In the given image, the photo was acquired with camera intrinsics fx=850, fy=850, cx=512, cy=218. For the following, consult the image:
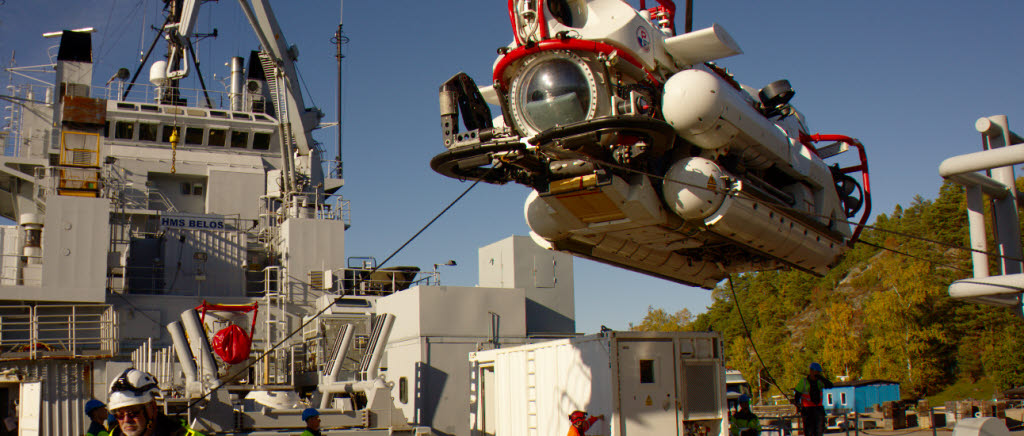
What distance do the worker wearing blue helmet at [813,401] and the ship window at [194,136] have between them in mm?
24438

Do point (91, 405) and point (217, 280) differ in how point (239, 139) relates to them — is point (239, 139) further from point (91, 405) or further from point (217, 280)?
point (91, 405)

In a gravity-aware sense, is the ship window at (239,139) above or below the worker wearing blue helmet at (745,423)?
above

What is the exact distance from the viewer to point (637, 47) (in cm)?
1034

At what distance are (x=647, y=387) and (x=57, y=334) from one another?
17.7 meters

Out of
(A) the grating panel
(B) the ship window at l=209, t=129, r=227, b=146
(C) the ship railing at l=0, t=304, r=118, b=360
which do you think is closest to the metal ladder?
(A) the grating panel

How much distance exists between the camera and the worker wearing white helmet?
4805mm

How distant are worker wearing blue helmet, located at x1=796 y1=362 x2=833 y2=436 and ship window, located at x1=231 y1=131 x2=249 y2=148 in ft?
78.6

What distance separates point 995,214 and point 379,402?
34.4ft

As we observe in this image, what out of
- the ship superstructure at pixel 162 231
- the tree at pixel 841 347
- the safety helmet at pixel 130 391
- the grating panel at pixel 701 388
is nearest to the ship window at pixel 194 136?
the ship superstructure at pixel 162 231

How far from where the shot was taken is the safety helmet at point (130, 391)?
15.8ft

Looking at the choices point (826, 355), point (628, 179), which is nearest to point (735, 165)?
point (628, 179)

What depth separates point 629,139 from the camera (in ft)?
33.3

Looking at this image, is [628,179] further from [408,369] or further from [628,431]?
[408,369]

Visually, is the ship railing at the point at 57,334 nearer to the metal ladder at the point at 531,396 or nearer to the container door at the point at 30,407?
the container door at the point at 30,407
